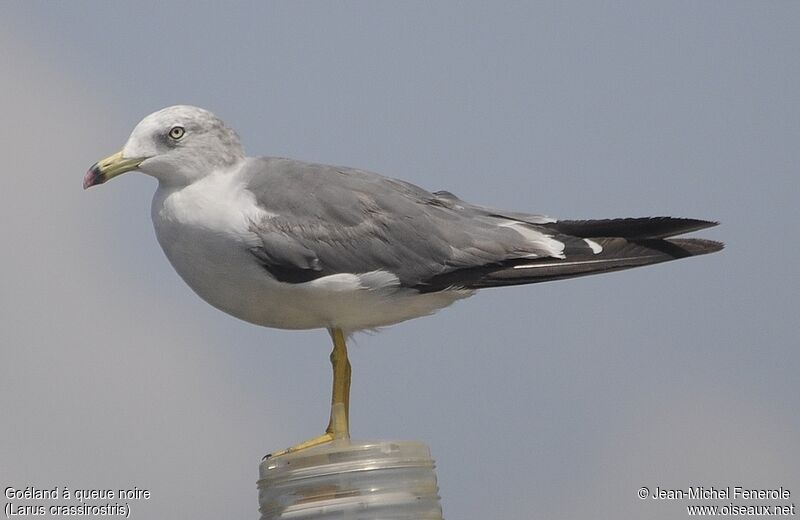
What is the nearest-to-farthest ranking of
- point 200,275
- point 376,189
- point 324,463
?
point 324,463, point 200,275, point 376,189

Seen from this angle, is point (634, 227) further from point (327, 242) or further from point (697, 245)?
point (327, 242)

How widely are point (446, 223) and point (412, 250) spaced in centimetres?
33

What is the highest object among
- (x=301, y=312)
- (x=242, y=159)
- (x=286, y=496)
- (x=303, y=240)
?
(x=242, y=159)

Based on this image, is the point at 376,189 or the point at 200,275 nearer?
the point at 200,275

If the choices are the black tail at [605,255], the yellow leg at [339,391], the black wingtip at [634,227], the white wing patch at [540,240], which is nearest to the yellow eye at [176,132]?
the yellow leg at [339,391]

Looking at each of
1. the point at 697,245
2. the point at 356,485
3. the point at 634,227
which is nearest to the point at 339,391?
the point at 356,485

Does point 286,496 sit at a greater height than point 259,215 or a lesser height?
lesser

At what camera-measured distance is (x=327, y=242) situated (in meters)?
5.92

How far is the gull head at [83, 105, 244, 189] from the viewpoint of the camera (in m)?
5.98

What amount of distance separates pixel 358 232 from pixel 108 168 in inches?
57.8

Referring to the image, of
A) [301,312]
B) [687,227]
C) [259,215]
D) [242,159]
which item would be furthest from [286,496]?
[687,227]

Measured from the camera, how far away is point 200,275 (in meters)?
5.77

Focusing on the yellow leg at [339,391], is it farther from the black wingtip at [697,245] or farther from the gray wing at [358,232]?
the black wingtip at [697,245]

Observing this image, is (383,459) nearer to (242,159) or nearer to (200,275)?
Result: (200,275)
